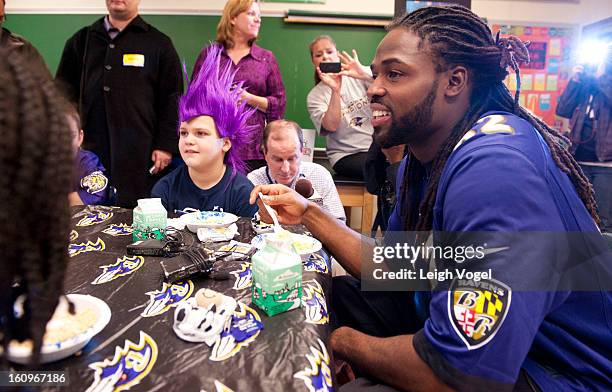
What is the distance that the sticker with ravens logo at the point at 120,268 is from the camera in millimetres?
1155

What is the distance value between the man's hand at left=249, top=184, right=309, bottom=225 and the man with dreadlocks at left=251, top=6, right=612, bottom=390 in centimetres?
39

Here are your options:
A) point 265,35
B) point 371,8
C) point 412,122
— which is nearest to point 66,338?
point 412,122

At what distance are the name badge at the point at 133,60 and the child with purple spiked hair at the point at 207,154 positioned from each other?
86 cm

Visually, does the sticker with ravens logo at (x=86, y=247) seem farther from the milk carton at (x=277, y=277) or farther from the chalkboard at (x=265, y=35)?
the chalkboard at (x=265, y=35)

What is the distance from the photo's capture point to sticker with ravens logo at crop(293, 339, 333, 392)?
2.48 feet

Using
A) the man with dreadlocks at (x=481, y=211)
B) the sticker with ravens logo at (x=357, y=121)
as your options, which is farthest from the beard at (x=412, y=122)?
the sticker with ravens logo at (x=357, y=121)

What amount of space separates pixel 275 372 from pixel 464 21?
41.8 inches

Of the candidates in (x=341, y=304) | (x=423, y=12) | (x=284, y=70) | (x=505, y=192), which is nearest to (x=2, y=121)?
(x=505, y=192)

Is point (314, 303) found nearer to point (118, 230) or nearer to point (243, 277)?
point (243, 277)

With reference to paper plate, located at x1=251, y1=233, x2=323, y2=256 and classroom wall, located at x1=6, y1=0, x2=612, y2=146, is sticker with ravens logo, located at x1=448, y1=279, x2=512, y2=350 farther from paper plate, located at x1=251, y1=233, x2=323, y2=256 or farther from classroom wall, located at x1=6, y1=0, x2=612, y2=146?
classroom wall, located at x1=6, y1=0, x2=612, y2=146

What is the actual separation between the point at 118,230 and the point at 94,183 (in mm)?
1066

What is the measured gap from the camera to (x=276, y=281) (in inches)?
37.6

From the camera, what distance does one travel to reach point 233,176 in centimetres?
232

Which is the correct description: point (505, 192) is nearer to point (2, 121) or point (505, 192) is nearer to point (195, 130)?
point (2, 121)
